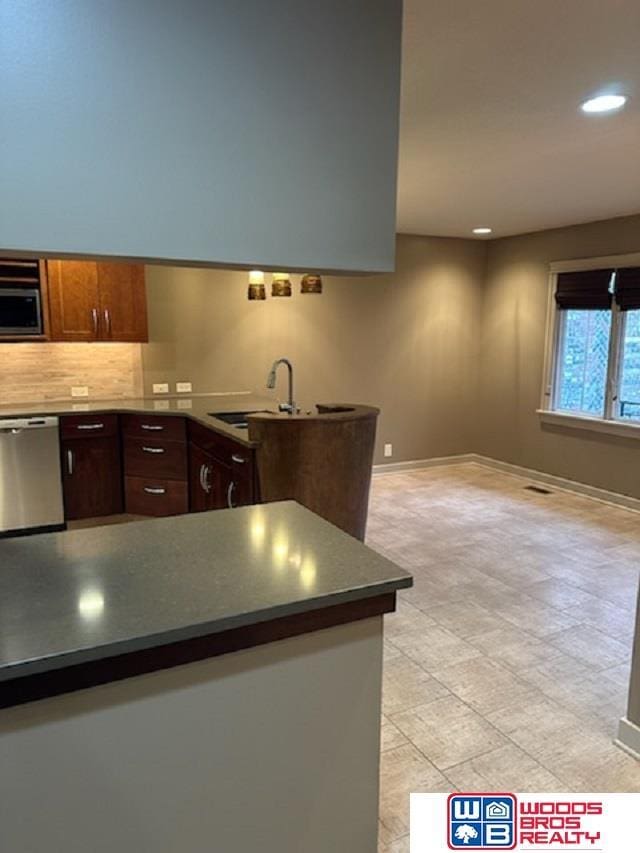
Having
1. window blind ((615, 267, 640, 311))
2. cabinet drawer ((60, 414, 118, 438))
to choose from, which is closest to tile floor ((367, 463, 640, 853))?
window blind ((615, 267, 640, 311))

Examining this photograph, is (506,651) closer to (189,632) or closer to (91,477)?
(189,632)

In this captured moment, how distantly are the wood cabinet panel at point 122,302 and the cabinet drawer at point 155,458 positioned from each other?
0.80 metres

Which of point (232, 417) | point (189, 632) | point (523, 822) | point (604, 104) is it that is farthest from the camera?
point (232, 417)

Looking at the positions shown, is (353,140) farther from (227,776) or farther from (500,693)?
(500,693)

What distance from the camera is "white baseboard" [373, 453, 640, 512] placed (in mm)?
5293

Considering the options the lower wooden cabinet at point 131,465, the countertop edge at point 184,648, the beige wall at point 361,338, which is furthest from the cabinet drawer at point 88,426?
the countertop edge at point 184,648

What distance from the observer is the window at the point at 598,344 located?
511cm

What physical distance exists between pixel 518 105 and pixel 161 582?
2.42 meters

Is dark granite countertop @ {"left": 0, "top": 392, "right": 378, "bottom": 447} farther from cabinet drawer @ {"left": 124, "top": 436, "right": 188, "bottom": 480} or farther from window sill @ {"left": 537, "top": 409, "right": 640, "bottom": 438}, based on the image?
window sill @ {"left": 537, "top": 409, "right": 640, "bottom": 438}

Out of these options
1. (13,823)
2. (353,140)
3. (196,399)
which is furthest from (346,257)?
(196,399)

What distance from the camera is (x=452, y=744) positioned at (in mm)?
2236

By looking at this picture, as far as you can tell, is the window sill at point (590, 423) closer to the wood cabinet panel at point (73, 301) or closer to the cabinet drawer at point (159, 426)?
the cabinet drawer at point (159, 426)

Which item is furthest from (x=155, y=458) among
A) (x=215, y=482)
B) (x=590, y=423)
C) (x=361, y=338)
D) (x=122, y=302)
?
(x=590, y=423)

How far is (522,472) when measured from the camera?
247 inches
